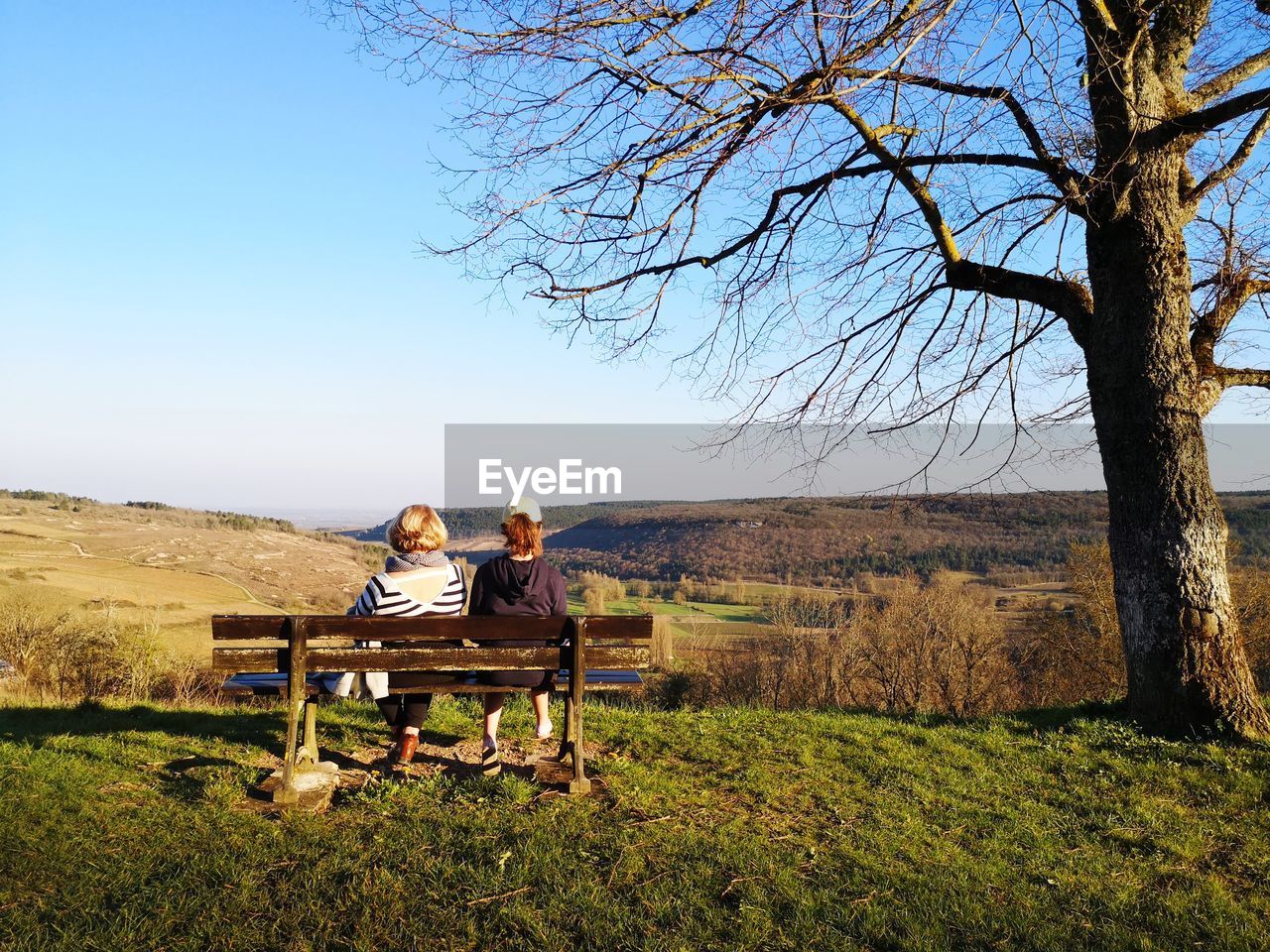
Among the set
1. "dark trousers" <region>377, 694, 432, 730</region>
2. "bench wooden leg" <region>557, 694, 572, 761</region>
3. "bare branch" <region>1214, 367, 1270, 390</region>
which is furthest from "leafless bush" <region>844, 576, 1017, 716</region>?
"dark trousers" <region>377, 694, 432, 730</region>

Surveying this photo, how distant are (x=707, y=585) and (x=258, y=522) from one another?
1480 inches

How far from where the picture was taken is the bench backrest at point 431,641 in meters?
4.64

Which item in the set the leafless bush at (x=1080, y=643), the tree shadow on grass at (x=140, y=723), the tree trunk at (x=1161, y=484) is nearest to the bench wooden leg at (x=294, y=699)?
the tree shadow on grass at (x=140, y=723)

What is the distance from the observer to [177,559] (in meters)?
53.4

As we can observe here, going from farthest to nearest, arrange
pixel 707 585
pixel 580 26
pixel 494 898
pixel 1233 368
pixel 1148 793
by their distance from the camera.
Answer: pixel 707 585 < pixel 1233 368 < pixel 580 26 < pixel 1148 793 < pixel 494 898

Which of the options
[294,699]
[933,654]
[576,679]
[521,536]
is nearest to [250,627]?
[294,699]

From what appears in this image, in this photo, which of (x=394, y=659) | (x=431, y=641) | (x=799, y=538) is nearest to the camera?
(x=394, y=659)

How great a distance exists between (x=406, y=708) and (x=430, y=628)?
Answer: 0.86 meters

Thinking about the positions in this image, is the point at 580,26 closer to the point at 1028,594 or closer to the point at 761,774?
the point at 761,774

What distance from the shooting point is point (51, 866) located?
11.8ft

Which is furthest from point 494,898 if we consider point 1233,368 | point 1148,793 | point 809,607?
point 809,607

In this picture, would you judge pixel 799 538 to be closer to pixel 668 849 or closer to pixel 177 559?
pixel 177 559

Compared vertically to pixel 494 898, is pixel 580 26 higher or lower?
higher

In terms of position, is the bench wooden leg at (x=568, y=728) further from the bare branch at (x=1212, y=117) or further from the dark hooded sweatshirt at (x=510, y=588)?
the bare branch at (x=1212, y=117)
